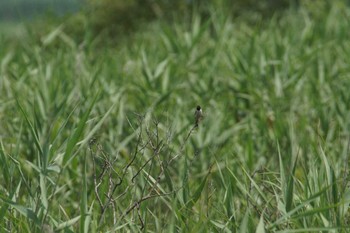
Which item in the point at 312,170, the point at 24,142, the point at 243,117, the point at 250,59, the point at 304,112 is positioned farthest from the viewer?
the point at 250,59

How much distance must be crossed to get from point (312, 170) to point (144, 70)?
3.13 metres

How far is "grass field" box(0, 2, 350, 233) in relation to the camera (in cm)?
334

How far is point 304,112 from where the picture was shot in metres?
5.56

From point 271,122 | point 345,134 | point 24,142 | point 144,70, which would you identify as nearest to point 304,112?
point 271,122

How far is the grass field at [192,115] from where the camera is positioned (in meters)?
3.34

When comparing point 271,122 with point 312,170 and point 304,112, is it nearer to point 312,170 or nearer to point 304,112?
point 304,112

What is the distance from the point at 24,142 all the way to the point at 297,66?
8.54ft

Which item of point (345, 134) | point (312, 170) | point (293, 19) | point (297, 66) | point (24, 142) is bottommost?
point (293, 19)

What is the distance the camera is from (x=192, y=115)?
17.4 ft

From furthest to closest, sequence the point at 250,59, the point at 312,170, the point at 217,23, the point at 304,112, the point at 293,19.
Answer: the point at 293,19 < the point at 217,23 < the point at 250,59 < the point at 304,112 < the point at 312,170

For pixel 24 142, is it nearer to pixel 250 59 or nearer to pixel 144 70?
pixel 144 70

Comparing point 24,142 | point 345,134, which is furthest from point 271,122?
point 24,142

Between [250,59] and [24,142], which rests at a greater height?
[24,142]

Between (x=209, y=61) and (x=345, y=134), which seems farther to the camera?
(x=209, y=61)
